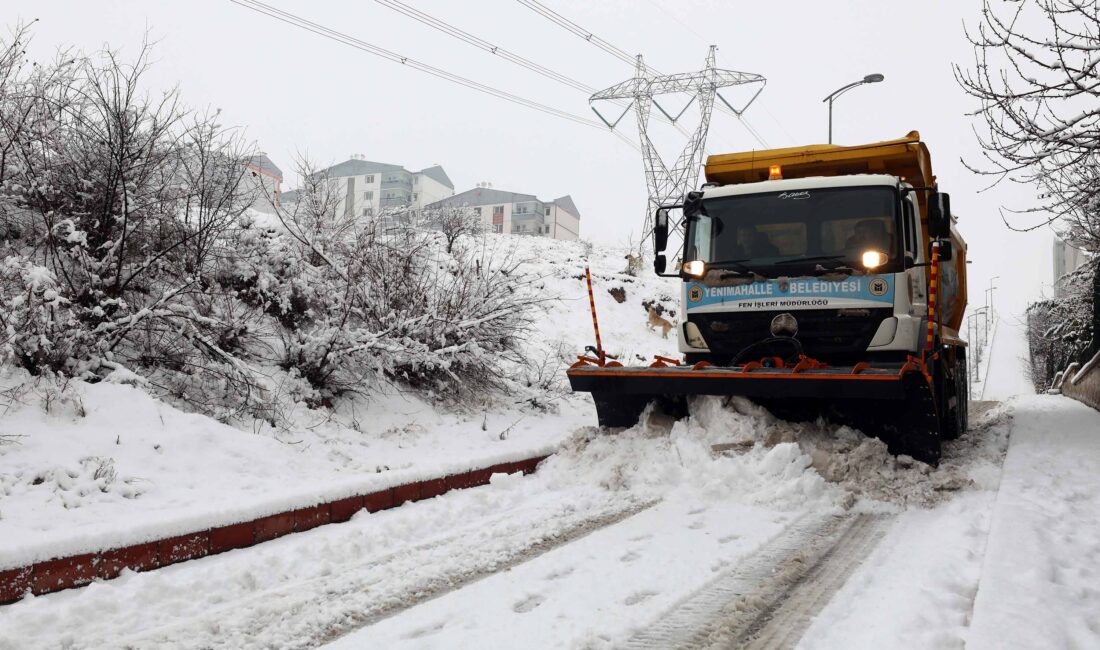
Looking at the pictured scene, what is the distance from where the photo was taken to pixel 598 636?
3.22 meters

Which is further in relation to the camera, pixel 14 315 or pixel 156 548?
pixel 14 315

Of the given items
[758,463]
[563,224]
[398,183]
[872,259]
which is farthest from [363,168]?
[758,463]

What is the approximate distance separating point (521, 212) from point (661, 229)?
83724 millimetres

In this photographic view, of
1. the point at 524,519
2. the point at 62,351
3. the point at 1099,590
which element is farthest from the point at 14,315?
the point at 1099,590

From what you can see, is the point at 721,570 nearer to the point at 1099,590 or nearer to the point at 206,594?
the point at 1099,590

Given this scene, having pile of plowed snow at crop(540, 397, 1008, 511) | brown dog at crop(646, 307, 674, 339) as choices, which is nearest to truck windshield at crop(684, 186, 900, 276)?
pile of plowed snow at crop(540, 397, 1008, 511)

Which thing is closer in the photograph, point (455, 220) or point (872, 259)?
point (872, 259)

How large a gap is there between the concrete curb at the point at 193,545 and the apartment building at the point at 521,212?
264 ft

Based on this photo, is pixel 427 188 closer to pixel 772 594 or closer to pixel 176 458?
pixel 176 458

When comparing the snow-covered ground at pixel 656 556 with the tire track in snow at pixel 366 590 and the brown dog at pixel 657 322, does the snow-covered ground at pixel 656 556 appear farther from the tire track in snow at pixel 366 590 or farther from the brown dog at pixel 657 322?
the brown dog at pixel 657 322

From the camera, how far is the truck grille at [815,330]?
259 inches

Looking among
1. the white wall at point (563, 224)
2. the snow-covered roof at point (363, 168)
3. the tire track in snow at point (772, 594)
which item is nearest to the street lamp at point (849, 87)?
the tire track in snow at point (772, 594)

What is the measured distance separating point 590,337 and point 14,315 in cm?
2123

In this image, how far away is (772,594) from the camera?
12.3ft
